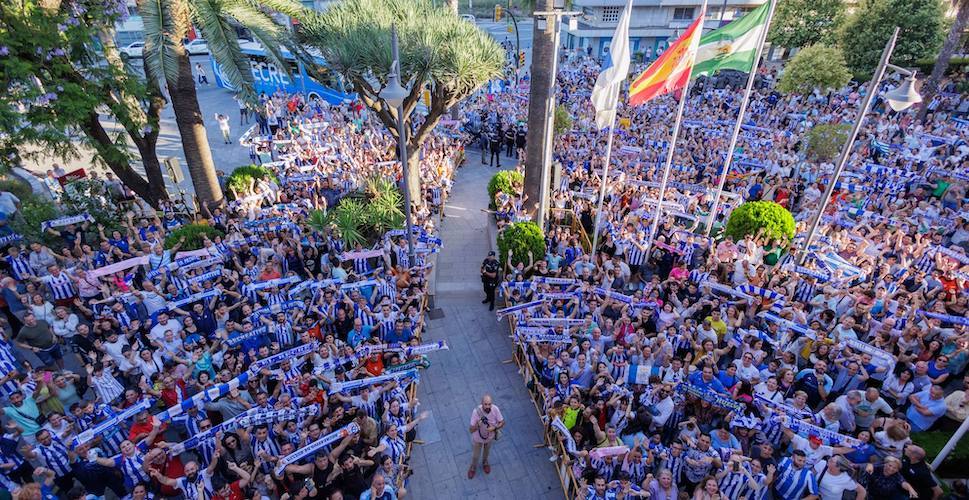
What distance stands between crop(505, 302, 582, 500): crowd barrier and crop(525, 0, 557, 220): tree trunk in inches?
187

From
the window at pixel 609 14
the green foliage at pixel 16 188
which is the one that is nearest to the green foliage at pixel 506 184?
the green foliage at pixel 16 188

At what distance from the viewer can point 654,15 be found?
52531 mm

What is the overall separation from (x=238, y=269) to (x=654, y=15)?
5444cm

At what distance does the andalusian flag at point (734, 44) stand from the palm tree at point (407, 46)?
5.41 meters

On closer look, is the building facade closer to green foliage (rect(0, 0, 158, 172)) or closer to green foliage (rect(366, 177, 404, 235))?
green foliage (rect(366, 177, 404, 235))

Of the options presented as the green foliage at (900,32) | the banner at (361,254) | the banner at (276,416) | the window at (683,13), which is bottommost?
the banner at (276,416)

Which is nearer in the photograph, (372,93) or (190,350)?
(190,350)

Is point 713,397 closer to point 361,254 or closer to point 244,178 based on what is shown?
point 361,254

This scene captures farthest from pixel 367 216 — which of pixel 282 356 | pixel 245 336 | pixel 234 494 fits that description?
pixel 234 494

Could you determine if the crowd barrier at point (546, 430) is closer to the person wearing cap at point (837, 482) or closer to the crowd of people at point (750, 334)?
the crowd of people at point (750, 334)

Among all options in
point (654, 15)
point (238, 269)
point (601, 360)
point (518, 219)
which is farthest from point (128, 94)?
point (654, 15)

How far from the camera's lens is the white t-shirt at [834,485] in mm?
6012

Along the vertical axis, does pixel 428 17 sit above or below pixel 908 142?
above

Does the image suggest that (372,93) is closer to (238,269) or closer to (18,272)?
(238,269)
